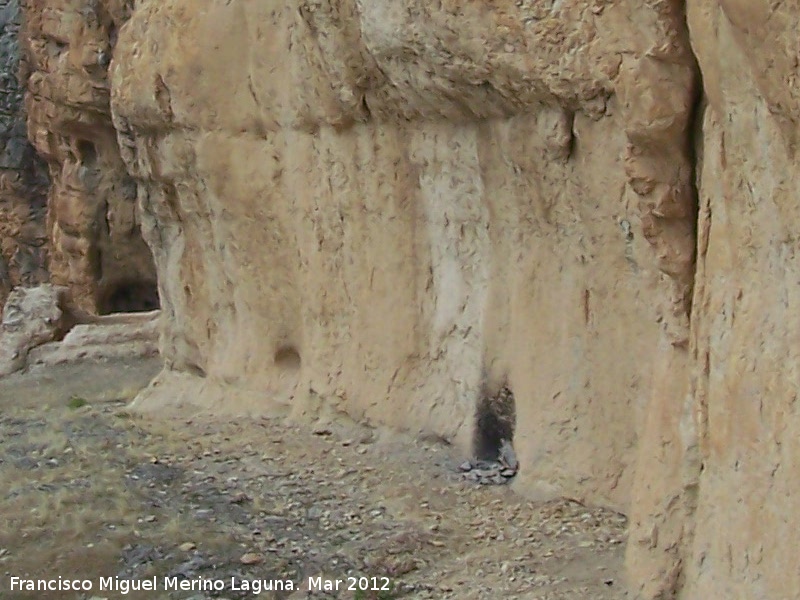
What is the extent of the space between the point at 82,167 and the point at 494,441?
13.1 metres

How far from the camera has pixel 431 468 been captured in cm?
645

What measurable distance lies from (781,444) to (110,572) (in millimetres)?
3508

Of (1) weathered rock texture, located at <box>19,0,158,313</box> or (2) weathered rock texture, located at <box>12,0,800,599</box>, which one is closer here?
(2) weathered rock texture, located at <box>12,0,800,599</box>

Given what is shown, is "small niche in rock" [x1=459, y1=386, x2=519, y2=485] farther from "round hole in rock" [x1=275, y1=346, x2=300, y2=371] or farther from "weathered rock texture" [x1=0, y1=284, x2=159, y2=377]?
"weathered rock texture" [x1=0, y1=284, x2=159, y2=377]

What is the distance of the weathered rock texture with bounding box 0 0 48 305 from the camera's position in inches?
747

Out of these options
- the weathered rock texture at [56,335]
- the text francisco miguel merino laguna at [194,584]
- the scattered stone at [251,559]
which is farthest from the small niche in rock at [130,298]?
the scattered stone at [251,559]

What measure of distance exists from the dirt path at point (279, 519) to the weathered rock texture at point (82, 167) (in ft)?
32.4

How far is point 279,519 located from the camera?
595 centimetres

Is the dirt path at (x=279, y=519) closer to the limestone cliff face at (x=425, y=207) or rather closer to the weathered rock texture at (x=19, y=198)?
the limestone cliff face at (x=425, y=207)

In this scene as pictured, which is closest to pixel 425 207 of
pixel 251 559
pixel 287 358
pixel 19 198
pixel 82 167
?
pixel 287 358

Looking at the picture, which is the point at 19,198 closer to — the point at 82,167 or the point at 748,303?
the point at 82,167

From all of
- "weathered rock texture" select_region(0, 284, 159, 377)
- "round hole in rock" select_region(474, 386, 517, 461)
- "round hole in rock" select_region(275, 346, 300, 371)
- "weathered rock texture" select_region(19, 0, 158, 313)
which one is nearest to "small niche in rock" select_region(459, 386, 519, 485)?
"round hole in rock" select_region(474, 386, 517, 461)

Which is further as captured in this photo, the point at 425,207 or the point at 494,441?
the point at 425,207

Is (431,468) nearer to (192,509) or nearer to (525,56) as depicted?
(192,509)
